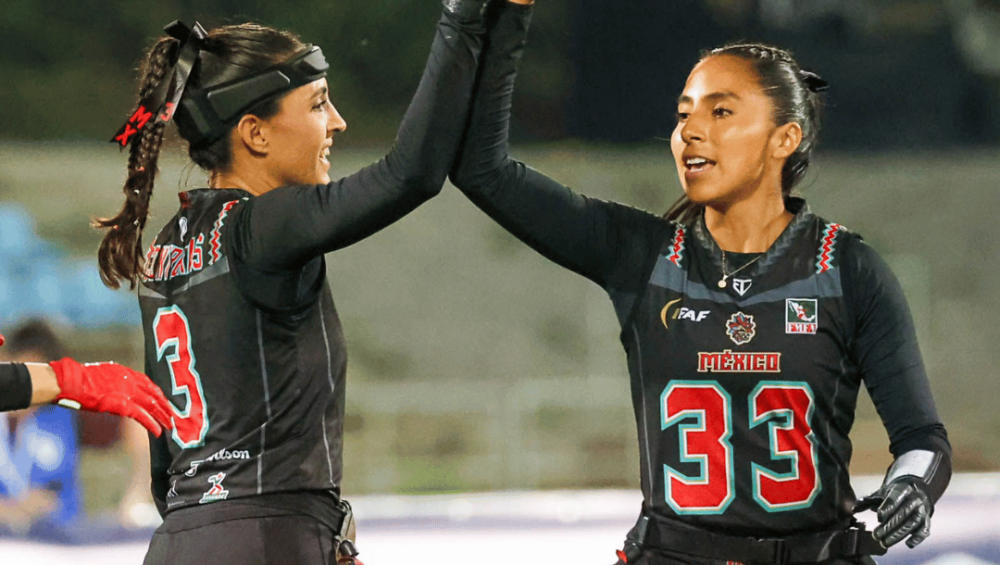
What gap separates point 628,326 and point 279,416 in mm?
703

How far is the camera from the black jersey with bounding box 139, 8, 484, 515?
2.03 meters

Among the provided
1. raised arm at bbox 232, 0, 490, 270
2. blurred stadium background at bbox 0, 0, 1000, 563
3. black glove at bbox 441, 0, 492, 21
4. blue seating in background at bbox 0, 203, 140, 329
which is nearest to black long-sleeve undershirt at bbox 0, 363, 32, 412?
raised arm at bbox 232, 0, 490, 270

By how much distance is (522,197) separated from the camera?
233 cm

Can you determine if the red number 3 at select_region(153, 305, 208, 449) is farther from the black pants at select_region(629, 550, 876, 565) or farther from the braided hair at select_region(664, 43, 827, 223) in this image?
the braided hair at select_region(664, 43, 827, 223)

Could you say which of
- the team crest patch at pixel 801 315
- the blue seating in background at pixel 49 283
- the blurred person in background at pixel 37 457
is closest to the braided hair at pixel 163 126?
the team crest patch at pixel 801 315

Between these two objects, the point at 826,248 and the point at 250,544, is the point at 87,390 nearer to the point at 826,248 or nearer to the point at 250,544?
the point at 250,544

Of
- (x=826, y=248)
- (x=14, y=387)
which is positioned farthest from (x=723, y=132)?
(x=14, y=387)

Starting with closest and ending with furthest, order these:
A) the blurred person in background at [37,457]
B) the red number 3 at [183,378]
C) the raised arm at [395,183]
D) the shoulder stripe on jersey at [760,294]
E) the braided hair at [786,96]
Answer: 1. the raised arm at [395,183]
2. the red number 3 at [183,378]
3. the shoulder stripe on jersey at [760,294]
4. the braided hair at [786,96]
5. the blurred person in background at [37,457]

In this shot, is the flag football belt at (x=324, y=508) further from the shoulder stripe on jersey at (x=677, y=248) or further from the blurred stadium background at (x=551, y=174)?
the blurred stadium background at (x=551, y=174)

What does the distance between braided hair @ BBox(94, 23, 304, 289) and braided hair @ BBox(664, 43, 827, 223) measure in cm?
86

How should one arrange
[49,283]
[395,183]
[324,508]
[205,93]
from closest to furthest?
[395,183], [324,508], [205,93], [49,283]

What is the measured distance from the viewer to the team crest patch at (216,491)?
2.18 m

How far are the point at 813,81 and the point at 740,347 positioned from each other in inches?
25.2

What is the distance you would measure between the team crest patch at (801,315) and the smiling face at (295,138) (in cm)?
90
